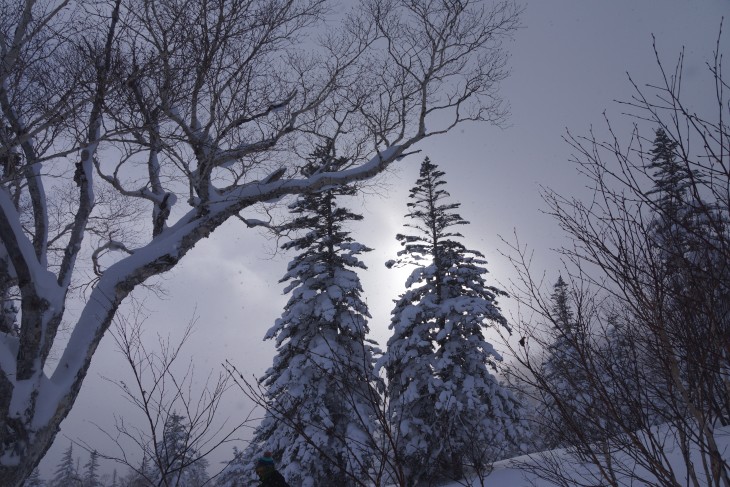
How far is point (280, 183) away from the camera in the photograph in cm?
656

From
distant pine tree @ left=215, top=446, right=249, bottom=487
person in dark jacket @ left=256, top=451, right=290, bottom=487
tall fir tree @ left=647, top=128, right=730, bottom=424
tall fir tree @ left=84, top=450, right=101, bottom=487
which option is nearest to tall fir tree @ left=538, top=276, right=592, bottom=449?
tall fir tree @ left=647, top=128, right=730, bottom=424

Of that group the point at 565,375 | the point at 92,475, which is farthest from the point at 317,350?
the point at 92,475

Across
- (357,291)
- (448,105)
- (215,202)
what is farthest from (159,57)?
(357,291)

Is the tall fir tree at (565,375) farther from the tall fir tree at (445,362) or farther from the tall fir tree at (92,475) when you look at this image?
the tall fir tree at (92,475)

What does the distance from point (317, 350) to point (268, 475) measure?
24.5ft

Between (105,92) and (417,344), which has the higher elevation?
(105,92)

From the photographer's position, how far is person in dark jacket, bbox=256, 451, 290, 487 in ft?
18.1

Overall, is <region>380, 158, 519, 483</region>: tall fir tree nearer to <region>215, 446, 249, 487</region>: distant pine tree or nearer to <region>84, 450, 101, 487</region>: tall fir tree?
<region>215, 446, 249, 487</region>: distant pine tree

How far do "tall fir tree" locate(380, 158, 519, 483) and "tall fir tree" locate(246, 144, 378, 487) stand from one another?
164 centimetres

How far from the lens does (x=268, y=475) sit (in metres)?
5.62

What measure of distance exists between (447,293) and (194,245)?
12.4 meters

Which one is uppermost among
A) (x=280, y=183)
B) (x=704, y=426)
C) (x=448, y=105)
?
(x=448, y=105)

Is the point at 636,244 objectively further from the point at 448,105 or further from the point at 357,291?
the point at 357,291

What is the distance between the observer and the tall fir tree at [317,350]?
1195cm
